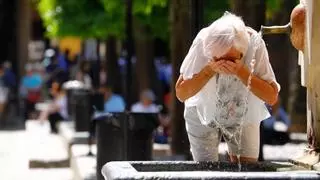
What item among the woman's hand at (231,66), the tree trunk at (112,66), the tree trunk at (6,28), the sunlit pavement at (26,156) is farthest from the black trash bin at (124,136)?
the tree trunk at (6,28)

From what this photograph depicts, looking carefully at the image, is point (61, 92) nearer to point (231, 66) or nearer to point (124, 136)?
point (124, 136)

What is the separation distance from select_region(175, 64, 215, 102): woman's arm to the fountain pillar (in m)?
0.55

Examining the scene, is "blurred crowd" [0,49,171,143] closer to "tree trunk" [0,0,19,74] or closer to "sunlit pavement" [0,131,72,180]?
"sunlit pavement" [0,131,72,180]

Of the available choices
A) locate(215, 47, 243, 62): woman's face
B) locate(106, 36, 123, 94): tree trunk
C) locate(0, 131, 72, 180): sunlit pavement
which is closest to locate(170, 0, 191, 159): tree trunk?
locate(0, 131, 72, 180): sunlit pavement

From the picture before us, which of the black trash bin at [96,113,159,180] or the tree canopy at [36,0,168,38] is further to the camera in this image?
the tree canopy at [36,0,168,38]

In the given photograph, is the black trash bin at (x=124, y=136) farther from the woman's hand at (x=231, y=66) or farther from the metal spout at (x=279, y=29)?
the woman's hand at (x=231, y=66)

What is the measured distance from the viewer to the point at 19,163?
52.0ft

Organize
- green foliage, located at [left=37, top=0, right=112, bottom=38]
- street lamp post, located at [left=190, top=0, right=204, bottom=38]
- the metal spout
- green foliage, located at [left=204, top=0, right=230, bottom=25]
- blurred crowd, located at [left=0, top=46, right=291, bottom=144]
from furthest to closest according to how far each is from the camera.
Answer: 1. green foliage, located at [left=37, top=0, right=112, bottom=38]
2. blurred crowd, located at [left=0, top=46, right=291, bottom=144]
3. green foliage, located at [left=204, top=0, right=230, bottom=25]
4. street lamp post, located at [left=190, top=0, right=204, bottom=38]
5. the metal spout

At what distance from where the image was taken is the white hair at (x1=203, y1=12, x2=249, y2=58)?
17.2 feet

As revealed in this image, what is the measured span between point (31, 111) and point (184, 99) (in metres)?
21.1

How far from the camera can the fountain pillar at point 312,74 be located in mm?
5070

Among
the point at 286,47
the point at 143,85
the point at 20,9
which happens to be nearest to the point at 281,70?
the point at 286,47

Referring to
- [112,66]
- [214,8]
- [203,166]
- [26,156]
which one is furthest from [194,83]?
[112,66]

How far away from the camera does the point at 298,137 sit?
1806 cm
